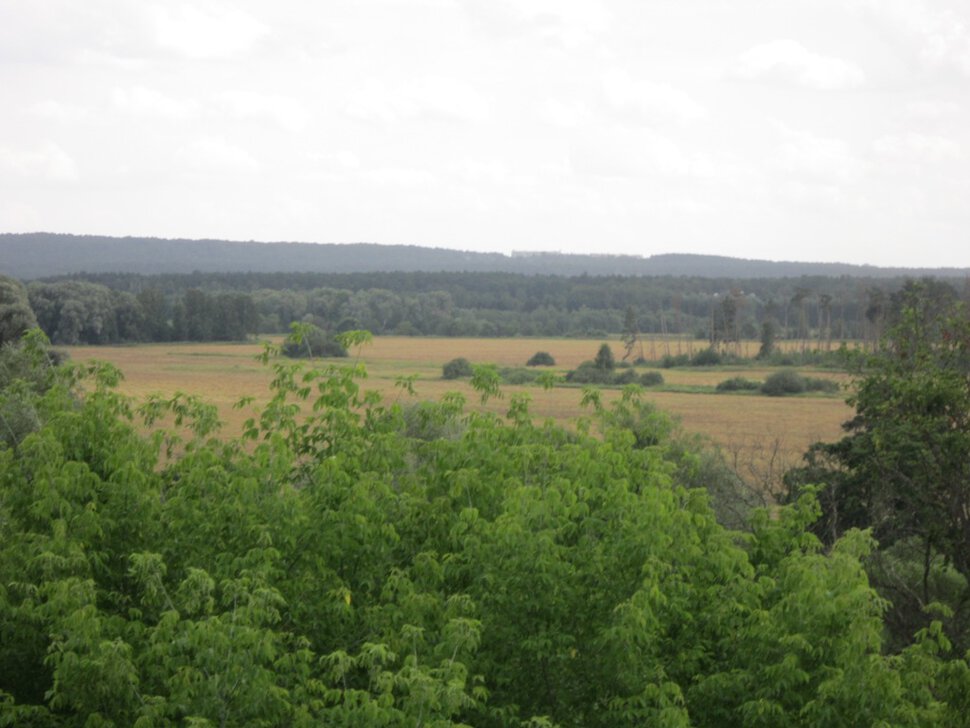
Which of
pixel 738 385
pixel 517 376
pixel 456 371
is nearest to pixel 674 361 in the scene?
pixel 738 385

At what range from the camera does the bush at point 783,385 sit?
86625 millimetres

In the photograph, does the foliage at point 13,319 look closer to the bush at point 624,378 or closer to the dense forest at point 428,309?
the dense forest at point 428,309

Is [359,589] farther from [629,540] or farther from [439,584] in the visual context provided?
[629,540]

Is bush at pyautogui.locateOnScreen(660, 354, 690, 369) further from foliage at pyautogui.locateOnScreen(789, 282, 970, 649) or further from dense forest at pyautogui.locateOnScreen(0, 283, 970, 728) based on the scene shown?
dense forest at pyautogui.locateOnScreen(0, 283, 970, 728)

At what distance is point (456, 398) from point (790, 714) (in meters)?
5.87

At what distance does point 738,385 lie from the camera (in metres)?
90.9

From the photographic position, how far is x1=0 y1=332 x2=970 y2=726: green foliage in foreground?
31.5ft

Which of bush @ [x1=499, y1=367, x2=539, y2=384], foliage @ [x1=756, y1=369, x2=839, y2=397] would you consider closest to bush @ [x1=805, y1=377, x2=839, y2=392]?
foliage @ [x1=756, y1=369, x2=839, y2=397]

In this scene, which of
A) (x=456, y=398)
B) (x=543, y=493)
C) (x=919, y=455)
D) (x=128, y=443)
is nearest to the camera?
(x=543, y=493)

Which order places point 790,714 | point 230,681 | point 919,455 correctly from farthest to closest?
point 919,455 → point 790,714 → point 230,681

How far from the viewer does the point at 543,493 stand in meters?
12.4

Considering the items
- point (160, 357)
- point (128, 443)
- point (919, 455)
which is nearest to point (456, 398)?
point (128, 443)

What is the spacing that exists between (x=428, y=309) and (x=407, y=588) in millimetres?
155216

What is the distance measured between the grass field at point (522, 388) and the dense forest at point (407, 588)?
84.0 ft
